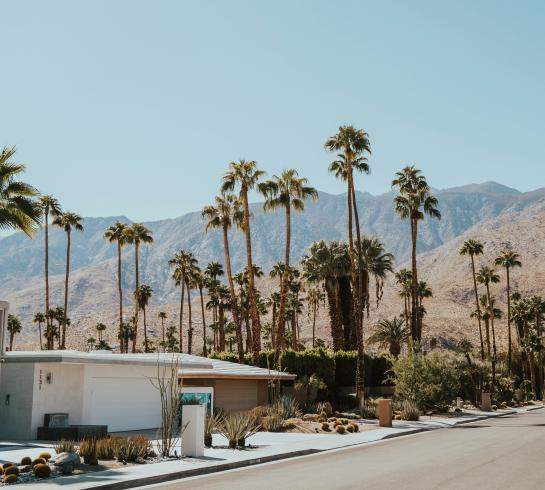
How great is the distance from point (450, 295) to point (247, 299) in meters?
94.9

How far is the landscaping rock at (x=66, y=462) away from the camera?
17.2m

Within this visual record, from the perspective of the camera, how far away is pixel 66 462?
1722cm

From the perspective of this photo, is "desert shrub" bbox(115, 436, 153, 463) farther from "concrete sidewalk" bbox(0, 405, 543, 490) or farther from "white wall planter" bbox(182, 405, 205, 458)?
"white wall planter" bbox(182, 405, 205, 458)

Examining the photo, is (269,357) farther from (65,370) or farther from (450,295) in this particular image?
(450,295)

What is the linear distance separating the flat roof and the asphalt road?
460 centimetres

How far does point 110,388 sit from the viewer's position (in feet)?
103

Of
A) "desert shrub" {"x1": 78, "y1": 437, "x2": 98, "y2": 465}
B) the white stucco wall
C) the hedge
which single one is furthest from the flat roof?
"desert shrub" {"x1": 78, "y1": 437, "x2": 98, "y2": 465}

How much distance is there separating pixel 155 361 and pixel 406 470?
60.3ft

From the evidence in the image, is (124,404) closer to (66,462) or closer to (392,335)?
(66,462)

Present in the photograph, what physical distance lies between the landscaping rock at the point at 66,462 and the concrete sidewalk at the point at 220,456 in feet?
1.86

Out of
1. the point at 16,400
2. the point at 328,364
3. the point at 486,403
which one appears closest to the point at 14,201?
the point at 16,400

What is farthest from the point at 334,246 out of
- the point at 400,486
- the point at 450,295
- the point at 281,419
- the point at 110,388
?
the point at 450,295

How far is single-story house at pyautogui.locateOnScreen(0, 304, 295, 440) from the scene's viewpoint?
28297 mm

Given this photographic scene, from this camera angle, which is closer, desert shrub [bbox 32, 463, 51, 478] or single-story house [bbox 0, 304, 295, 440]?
desert shrub [bbox 32, 463, 51, 478]
